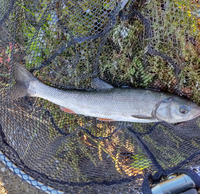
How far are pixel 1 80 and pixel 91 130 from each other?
1.42 m

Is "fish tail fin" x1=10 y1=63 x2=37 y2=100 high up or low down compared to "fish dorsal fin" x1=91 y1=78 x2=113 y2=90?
down

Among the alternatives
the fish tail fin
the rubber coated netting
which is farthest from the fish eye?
the fish tail fin

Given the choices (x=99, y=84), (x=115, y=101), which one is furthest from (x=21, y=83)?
(x=115, y=101)

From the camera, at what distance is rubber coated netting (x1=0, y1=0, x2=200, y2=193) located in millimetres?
2027

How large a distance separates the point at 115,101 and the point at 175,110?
73 centimetres

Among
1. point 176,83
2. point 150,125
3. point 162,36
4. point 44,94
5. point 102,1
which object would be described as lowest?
point 150,125

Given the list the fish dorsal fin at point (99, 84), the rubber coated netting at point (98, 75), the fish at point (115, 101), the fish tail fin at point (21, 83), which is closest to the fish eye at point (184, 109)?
the fish at point (115, 101)

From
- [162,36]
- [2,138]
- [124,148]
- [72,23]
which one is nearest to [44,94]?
[2,138]

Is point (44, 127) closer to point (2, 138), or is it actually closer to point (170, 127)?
point (2, 138)

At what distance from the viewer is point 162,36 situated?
2.10m

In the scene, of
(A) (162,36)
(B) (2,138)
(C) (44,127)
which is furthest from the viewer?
(C) (44,127)

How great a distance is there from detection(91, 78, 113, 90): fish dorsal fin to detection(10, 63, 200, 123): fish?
0.04 ft

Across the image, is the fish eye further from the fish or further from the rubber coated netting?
the rubber coated netting

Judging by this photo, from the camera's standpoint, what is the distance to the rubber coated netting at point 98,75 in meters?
2.03
